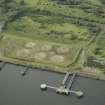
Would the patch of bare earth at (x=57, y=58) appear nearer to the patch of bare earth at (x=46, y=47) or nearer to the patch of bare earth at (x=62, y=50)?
the patch of bare earth at (x=62, y=50)

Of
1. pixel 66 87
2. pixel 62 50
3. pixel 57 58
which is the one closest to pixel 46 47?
pixel 62 50

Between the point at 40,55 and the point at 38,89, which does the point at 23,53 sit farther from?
the point at 38,89

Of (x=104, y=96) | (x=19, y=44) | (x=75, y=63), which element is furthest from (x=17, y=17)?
(x=104, y=96)

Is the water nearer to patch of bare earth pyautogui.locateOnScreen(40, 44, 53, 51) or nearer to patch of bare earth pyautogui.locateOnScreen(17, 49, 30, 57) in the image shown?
patch of bare earth pyautogui.locateOnScreen(17, 49, 30, 57)

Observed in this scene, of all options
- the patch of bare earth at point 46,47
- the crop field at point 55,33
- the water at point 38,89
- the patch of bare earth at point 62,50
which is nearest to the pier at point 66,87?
the water at point 38,89

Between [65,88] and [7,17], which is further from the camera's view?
A: [7,17]

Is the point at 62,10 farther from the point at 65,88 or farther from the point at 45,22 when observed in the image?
the point at 65,88
